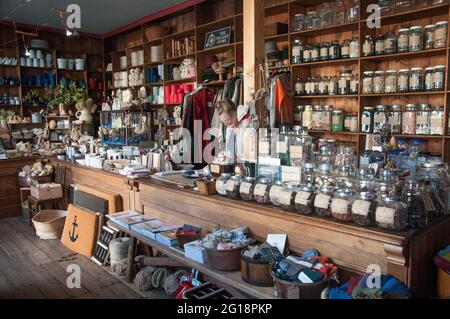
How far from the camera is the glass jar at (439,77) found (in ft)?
11.7

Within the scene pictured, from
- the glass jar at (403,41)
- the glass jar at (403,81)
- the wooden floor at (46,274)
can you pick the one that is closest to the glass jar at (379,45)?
the glass jar at (403,41)

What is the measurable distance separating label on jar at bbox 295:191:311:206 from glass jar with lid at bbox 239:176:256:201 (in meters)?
0.37

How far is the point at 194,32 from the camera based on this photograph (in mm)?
6059

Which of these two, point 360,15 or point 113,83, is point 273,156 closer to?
point 360,15

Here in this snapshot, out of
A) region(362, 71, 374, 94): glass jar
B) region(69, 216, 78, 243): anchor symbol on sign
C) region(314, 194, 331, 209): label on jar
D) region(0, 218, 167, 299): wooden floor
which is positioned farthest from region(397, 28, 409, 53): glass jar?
region(69, 216, 78, 243): anchor symbol on sign

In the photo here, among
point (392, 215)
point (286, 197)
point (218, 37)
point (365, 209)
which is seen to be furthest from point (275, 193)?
point (218, 37)

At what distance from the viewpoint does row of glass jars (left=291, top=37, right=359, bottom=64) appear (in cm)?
415

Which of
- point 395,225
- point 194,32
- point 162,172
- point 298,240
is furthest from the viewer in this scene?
point 194,32

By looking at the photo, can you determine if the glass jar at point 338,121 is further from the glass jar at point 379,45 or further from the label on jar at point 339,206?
the label on jar at point 339,206

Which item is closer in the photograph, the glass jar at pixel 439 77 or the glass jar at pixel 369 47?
the glass jar at pixel 439 77

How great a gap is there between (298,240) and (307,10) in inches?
139

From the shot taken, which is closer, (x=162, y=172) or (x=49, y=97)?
(x=162, y=172)

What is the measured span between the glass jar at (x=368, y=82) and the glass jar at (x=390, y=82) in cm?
15
